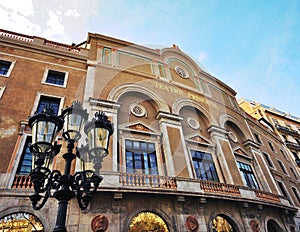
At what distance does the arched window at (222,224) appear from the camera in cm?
1023

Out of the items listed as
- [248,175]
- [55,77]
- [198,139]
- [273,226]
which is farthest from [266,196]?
[55,77]

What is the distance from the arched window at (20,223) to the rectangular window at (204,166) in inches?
325

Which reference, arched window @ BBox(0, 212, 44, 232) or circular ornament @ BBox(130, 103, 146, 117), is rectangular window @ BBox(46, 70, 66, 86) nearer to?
circular ornament @ BBox(130, 103, 146, 117)

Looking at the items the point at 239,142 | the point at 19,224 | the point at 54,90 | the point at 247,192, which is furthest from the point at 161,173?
the point at 239,142

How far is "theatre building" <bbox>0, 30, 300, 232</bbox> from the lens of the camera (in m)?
8.50

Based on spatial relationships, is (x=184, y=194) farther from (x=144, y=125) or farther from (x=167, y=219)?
(x=144, y=125)

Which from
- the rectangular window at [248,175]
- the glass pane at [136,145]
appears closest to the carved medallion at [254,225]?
the rectangular window at [248,175]

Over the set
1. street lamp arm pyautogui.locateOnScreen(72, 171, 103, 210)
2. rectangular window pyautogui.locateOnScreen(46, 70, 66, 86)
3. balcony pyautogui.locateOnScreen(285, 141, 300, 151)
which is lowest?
street lamp arm pyautogui.locateOnScreen(72, 171, 103, 210)

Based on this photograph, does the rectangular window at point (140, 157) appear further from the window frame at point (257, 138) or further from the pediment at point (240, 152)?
the window frame at point (257, 138)

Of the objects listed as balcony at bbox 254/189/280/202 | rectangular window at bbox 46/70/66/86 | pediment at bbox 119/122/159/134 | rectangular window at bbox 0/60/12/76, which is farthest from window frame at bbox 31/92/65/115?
balcony at bbox 254/189/280/202

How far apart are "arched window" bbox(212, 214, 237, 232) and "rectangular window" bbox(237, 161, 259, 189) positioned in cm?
440

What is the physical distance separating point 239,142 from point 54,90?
14.3 m

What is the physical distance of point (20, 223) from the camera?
7.52 metres

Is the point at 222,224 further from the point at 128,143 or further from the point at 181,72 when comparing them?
the point at 181,72
